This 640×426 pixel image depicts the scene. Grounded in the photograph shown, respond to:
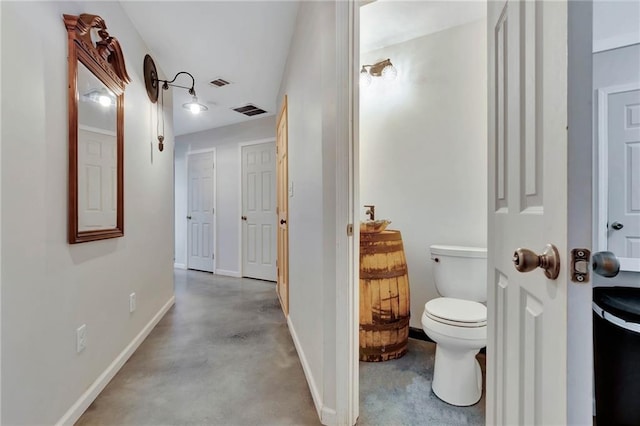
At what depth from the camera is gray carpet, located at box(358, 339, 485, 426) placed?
1.37 m

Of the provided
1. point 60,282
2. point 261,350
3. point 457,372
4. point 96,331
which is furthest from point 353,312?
point 96,331

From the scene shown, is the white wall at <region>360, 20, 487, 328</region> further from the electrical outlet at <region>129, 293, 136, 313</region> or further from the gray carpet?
the electrical outlet at <region>129, 293, 136, 313</region>

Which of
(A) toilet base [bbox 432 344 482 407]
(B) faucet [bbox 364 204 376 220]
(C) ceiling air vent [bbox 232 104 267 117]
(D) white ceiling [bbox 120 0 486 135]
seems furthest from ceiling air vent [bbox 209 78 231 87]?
(A) toilet base [bbox 432 344 482 407]

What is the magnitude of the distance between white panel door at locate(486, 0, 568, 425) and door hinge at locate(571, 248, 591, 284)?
0.04 feet

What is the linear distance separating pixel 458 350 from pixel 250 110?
11.3 feet

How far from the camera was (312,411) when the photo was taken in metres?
1.42

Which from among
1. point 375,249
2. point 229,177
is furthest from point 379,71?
point 229,177

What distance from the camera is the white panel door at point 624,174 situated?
3.62ft

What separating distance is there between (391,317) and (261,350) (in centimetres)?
90

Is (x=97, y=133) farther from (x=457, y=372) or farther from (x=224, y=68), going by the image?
(x=457, y=372)

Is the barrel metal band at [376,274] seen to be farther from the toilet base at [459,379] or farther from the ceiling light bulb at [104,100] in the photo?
the ceiling light bulb at [104,100]

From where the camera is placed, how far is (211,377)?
1.72 meters

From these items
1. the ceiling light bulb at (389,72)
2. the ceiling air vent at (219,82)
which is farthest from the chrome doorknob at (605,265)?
the ceiling air vent at (219,82)

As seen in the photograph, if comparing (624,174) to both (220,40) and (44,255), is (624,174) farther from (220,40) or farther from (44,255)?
(220,40)
